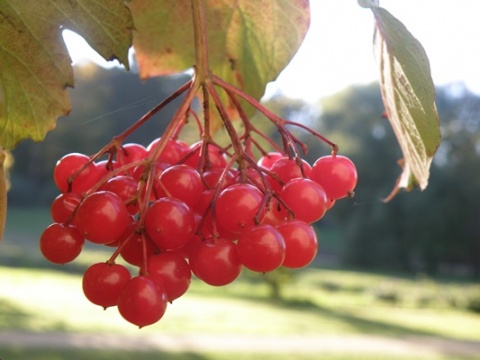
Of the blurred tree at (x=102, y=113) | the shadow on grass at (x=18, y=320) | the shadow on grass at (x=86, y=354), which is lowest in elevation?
the shadow on grass at (x=86, y=354)

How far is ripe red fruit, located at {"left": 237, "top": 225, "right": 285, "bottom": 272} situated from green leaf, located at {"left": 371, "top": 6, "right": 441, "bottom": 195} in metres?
0.19

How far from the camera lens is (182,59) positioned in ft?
3.06

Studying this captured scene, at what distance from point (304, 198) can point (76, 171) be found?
219 mm

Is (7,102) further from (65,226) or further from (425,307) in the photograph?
(425,307)

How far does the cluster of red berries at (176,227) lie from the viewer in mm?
555

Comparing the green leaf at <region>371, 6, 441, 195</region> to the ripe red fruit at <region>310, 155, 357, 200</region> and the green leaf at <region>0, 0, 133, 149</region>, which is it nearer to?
the ripe red fruit at <region>310, 155, 357, 200</region>

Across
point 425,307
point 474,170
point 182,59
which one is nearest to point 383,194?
point 474,170

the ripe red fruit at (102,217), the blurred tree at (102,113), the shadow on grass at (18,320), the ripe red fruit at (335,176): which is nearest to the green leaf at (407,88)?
the ripe red fruit at (335,176)

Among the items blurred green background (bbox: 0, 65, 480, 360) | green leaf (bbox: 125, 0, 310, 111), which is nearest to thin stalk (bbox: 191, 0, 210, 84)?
green leaf (bbox: 125, 0, 310, 111)

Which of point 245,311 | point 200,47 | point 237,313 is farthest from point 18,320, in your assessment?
point 200,47

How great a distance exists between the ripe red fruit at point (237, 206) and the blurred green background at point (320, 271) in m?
0.34

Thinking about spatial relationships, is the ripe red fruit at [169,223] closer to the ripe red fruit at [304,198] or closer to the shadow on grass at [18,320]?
the ripe red fruit at [304,198]

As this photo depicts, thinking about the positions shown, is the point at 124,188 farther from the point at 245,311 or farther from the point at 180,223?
the point at 245,311

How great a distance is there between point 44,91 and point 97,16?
0.32ft
